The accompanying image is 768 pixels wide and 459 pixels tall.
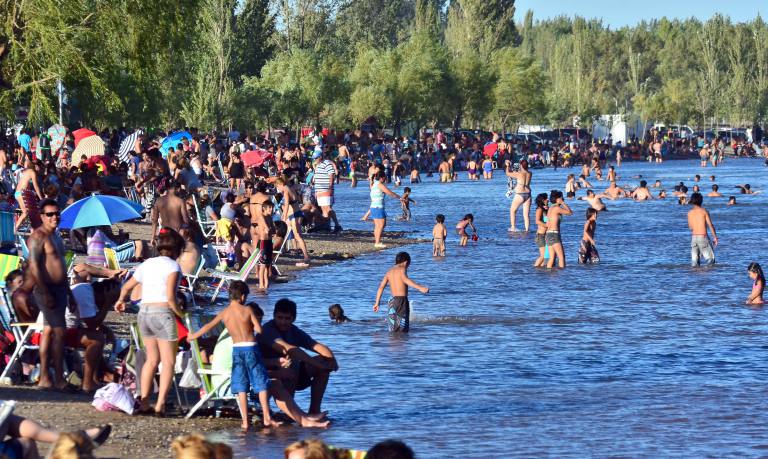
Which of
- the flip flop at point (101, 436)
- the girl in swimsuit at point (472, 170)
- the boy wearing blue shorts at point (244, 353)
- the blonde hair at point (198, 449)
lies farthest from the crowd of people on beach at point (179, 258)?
the girl in swimsuit at point (472, 170)

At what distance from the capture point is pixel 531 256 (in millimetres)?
24375

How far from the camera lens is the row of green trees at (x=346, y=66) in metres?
21.6

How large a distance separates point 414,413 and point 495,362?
257cm

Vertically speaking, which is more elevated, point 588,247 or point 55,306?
point 55,306

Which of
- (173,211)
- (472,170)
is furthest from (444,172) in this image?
(173,211)

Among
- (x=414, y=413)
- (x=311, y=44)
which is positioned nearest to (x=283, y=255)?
(x=414, y=413)

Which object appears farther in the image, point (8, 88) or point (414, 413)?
point (8, 88)

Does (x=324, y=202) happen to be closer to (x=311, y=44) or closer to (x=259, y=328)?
(x=259, y=328)

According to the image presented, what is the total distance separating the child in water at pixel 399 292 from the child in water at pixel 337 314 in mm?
671

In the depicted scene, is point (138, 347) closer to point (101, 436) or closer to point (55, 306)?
point (55, 306)

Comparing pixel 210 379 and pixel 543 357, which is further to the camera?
pixel 543 357

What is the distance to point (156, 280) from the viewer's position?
9.79 meters

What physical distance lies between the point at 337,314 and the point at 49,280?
5.78 meters

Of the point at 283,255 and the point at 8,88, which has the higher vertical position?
the point at 8,88
